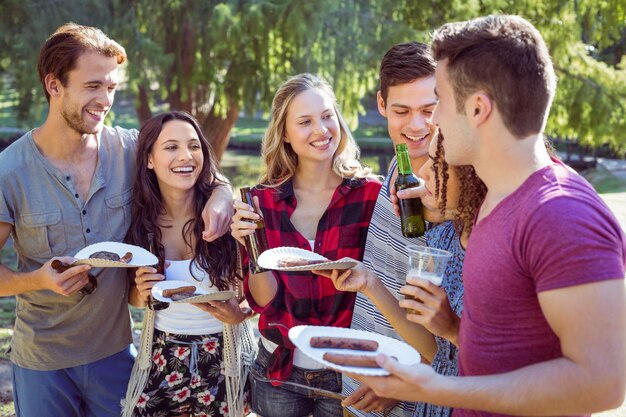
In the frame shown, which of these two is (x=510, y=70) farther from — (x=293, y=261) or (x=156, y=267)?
(x=156, y=267)

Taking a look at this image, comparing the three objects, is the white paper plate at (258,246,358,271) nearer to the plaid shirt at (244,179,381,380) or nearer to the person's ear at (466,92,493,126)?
the plaid shirt at (244,179,381,380)

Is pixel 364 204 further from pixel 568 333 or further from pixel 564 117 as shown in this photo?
pixel 564 117

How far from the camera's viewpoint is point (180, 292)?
3.17 m

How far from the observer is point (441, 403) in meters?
1.83

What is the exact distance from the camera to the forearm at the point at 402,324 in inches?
104

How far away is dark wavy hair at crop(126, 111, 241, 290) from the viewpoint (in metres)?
3.54

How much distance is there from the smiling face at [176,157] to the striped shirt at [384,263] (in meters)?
1.14

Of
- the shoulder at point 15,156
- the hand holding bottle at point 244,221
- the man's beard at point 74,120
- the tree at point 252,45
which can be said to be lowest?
the hand holding bottle at point 244,221

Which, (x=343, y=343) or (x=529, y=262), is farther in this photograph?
(x=343, y=343)

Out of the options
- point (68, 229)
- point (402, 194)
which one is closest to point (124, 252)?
point (68, 229)

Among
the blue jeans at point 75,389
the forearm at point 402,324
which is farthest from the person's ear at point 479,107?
the blue jeans at point 75,389

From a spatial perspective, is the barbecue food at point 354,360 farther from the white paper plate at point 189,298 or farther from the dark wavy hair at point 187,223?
the dark wavy hair at point 187,223

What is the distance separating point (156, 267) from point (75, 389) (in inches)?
31.5

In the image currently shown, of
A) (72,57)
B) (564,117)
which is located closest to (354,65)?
(564,117)
